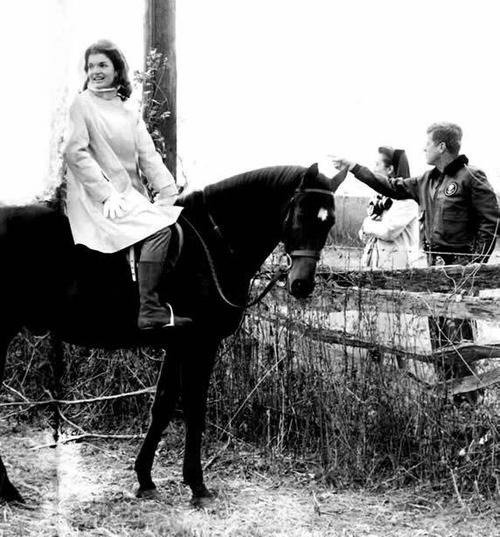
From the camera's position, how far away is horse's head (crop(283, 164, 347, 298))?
4.57m

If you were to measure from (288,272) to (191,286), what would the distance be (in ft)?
2.18

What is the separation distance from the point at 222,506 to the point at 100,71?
289 centimetres

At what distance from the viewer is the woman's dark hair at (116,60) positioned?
4.88 meters

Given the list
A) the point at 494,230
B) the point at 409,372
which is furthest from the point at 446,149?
the point at 409,372

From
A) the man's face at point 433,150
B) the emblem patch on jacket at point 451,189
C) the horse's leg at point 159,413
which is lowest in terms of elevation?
the horse's leg at point 159,413

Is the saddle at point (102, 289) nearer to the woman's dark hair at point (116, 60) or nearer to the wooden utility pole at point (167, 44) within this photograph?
the woman's dark hair at point (116, 60)

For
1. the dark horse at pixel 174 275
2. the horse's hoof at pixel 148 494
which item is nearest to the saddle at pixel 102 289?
the dark horse at pixel 174 275

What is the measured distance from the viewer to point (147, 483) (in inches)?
210

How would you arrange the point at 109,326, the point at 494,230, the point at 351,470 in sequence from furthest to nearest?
the point at 494,230 < the point at 351,470 < the point at 109,326

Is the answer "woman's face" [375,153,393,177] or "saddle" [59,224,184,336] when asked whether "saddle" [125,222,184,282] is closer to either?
"saddle" [59,224,184,336]

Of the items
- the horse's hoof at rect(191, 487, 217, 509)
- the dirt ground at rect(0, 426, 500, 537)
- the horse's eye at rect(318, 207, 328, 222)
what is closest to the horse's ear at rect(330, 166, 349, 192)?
the horse's eye at rect(318, 207, 328, 222)

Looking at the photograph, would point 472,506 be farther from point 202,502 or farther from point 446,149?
point 446,149

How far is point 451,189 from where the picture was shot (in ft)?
20.1

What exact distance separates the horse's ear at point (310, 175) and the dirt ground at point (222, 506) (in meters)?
2.05
